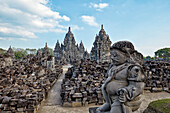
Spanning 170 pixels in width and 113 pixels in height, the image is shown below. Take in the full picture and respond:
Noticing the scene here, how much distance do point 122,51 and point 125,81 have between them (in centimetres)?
61

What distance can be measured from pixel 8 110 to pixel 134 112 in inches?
185

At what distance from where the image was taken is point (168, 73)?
9.58 meters

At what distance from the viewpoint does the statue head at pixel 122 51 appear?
87.0 inches

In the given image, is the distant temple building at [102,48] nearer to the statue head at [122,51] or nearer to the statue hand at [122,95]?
the statue head at [122,51]

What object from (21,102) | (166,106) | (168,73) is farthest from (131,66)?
(168,73)

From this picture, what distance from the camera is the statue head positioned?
2211 millimetres

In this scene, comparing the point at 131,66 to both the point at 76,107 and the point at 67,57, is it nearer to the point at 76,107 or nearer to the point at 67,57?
the point at 76,107

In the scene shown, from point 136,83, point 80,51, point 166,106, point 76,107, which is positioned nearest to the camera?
point 136,83

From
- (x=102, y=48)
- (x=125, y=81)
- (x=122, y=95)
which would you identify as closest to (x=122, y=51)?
(x=125, y=81)

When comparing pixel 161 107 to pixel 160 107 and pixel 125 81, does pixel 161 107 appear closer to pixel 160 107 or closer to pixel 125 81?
pixel 160 107

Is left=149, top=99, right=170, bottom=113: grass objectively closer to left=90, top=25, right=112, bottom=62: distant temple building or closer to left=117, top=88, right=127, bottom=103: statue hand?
left=117, top=88, right=127, bottom=103: statue hand

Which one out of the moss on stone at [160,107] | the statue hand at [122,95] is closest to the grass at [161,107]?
the moss on stone at [160,107]

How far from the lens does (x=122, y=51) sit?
2.23 meters

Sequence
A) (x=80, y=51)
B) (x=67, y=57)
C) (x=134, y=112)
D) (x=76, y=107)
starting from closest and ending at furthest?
(x=134, y=112) → (x=76, y=107) → (x=67, y=57) → (x=80, y=51)
